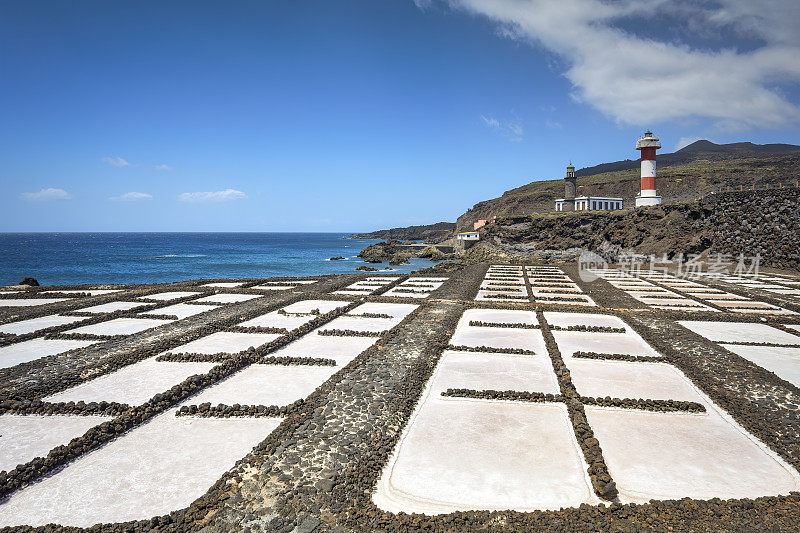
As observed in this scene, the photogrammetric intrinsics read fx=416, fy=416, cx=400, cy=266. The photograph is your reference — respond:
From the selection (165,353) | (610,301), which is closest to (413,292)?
(610,301)

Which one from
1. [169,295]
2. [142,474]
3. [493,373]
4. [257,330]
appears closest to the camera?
[142,474]

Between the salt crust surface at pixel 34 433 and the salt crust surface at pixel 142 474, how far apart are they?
899 mm

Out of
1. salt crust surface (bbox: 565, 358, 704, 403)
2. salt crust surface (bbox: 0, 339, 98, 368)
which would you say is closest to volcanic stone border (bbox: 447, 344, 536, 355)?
salt crust surface (bbox: 565, 358, 704, 403)

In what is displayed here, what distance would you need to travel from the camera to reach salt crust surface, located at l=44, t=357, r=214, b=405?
380 inches

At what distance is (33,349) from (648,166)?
54568mm

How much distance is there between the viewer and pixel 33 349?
13367mm

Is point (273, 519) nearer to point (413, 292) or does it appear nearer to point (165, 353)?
point (165, 353)

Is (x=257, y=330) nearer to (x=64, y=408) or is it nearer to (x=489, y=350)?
(x=64, y=408)

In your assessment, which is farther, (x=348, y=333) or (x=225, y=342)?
(x=348, y=333)

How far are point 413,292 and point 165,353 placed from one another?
1442cm

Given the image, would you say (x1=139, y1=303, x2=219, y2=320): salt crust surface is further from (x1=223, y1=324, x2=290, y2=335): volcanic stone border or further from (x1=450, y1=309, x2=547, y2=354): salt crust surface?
(x1=450, y1=309, x2=547, y2=354): salt crust surface

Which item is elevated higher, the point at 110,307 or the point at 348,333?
the point at 348,333

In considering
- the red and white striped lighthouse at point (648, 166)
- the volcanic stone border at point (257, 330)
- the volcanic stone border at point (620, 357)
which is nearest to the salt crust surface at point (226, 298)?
the volcanic stone border at point (257, 330)

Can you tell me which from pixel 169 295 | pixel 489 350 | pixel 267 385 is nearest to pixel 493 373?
pixel 489 350
